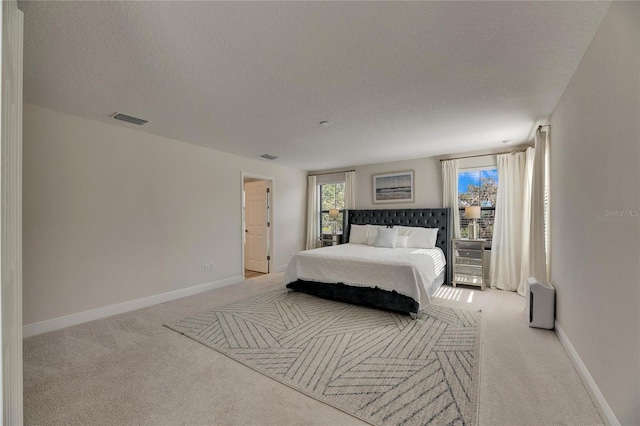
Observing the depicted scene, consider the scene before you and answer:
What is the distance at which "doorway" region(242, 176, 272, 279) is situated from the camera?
599cm

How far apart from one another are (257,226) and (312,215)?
4.40 feet

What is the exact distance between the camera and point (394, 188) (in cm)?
572

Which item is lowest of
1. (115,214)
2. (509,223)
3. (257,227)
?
(257,227)

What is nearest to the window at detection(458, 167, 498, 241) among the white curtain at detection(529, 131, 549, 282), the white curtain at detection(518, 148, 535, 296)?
the white curtain at detection(518, 148, 535, 296)

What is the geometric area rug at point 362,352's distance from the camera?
1834 millimetres

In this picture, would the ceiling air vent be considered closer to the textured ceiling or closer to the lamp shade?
the textured ceiling

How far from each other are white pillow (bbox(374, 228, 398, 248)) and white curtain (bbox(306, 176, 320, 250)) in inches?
77.1

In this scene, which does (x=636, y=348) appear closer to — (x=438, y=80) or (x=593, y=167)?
(x=593, y=167)

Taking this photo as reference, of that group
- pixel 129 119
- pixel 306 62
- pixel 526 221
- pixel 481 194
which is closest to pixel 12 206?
pixel 306 62

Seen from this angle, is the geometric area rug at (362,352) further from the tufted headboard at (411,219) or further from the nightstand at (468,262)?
the tufted headboard at (411,219)

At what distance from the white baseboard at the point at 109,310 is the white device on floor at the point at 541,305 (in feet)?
14.4

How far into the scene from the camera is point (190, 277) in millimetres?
4375

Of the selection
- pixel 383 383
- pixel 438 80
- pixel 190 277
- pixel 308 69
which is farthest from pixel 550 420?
pixel 190 277

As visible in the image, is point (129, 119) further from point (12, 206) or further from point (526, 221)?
point (526, 221)
